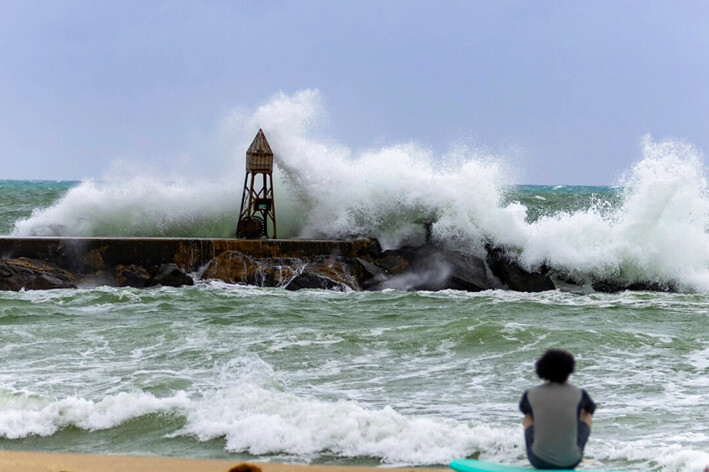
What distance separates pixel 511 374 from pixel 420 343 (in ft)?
5.19

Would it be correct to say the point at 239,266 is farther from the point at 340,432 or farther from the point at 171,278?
the point at 340,432

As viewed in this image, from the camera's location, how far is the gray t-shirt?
12.9 ft

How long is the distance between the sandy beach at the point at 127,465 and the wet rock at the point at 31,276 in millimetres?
8788

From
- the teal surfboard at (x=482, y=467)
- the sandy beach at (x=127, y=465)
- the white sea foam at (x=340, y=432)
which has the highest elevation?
the teal surfboard at (x=482, y=467)

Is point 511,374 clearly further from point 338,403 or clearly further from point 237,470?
point 237,470

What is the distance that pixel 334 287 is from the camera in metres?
14.6

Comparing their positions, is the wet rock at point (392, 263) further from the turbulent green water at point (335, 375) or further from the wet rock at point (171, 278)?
the wet rock at point (171, 278)

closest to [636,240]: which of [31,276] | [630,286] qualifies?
[630,286]

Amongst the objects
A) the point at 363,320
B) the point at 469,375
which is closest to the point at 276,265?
the point at 363,320

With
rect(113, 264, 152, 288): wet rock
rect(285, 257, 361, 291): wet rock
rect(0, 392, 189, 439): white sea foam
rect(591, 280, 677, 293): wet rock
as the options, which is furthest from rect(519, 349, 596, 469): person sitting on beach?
rect(591, 280, 677, 293): wet rock

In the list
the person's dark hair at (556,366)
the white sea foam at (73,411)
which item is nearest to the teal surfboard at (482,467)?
the person's dark hair at (556,366)

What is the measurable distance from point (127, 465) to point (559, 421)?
271 cm

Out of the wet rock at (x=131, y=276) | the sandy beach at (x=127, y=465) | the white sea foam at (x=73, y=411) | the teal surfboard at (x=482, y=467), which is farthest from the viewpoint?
the wet rock at (x=131, y=276)

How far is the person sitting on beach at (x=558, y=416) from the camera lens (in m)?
3.92
